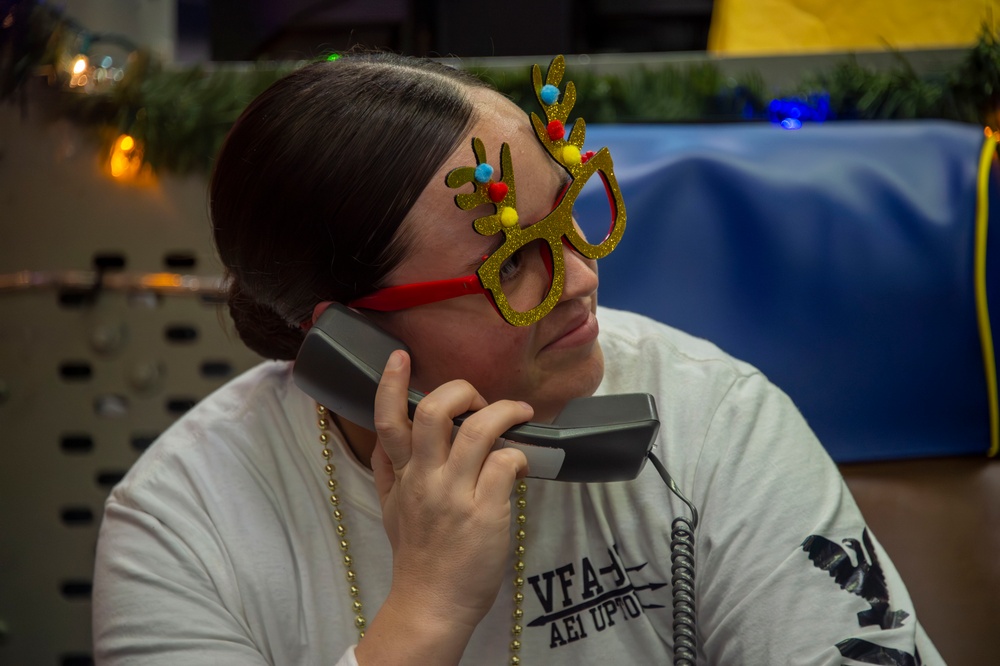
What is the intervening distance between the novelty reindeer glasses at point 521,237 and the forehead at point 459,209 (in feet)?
0.04

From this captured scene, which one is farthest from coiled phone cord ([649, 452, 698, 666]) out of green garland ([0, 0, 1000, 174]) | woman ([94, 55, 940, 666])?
green garland ([0, 0, 1000, 174])

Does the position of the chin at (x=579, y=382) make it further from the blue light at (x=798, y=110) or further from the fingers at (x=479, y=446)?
the blue light at (x=798, y=110)

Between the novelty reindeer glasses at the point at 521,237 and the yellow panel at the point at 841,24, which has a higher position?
the yellow panel at the point at 841,24

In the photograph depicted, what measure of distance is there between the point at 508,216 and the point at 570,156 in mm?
109

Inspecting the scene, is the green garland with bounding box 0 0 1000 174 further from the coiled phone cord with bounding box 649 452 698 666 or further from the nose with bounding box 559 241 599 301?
the coiled phone cord with bounding box 649 452 698 666

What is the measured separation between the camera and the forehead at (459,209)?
0.92m

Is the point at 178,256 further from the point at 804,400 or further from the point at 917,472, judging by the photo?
the point at 917,472

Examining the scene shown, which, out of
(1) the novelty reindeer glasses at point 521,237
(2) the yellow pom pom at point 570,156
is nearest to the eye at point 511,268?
(1) the novelty reindeer glasses at point 521,237

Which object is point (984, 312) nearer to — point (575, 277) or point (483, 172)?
point (575, 277)

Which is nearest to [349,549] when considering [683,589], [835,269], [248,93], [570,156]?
[683,589]

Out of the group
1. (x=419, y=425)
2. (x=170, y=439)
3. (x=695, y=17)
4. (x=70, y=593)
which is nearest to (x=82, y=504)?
(x=70, y=593)

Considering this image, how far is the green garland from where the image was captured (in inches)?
61.2

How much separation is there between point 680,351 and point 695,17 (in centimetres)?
110

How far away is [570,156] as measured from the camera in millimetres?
962
